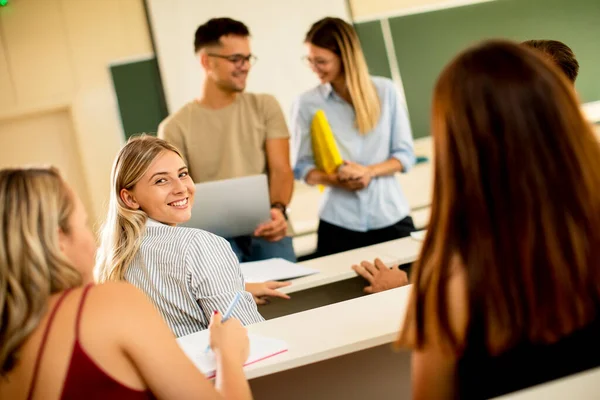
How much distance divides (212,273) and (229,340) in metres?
0.35

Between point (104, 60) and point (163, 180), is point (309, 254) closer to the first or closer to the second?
point (104, 60)

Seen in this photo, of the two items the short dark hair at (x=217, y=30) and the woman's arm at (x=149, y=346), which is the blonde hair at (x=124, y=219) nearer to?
the woman's arm at (x=149, y=346)

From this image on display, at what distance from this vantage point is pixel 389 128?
10.9 ft

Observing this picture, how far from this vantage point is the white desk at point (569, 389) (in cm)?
94

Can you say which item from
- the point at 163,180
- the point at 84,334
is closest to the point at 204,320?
the point at 163,180

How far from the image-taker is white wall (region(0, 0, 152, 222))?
16.4 ft

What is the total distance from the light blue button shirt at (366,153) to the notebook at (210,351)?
63.6 inches

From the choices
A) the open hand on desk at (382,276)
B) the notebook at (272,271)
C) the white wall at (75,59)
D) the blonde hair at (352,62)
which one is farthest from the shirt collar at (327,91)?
the white wall at (75,59)

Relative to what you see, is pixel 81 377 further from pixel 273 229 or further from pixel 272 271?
pixel 273 229

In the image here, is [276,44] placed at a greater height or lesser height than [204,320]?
greater

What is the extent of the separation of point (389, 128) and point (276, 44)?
7.14 feet

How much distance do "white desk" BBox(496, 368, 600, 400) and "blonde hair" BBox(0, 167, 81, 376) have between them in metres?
0.77

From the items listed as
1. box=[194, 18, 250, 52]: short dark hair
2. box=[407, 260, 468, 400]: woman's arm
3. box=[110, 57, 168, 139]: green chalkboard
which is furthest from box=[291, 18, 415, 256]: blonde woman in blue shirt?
box=[407, 260, 468, 400]: woman's arm

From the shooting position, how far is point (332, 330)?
5.59ft
